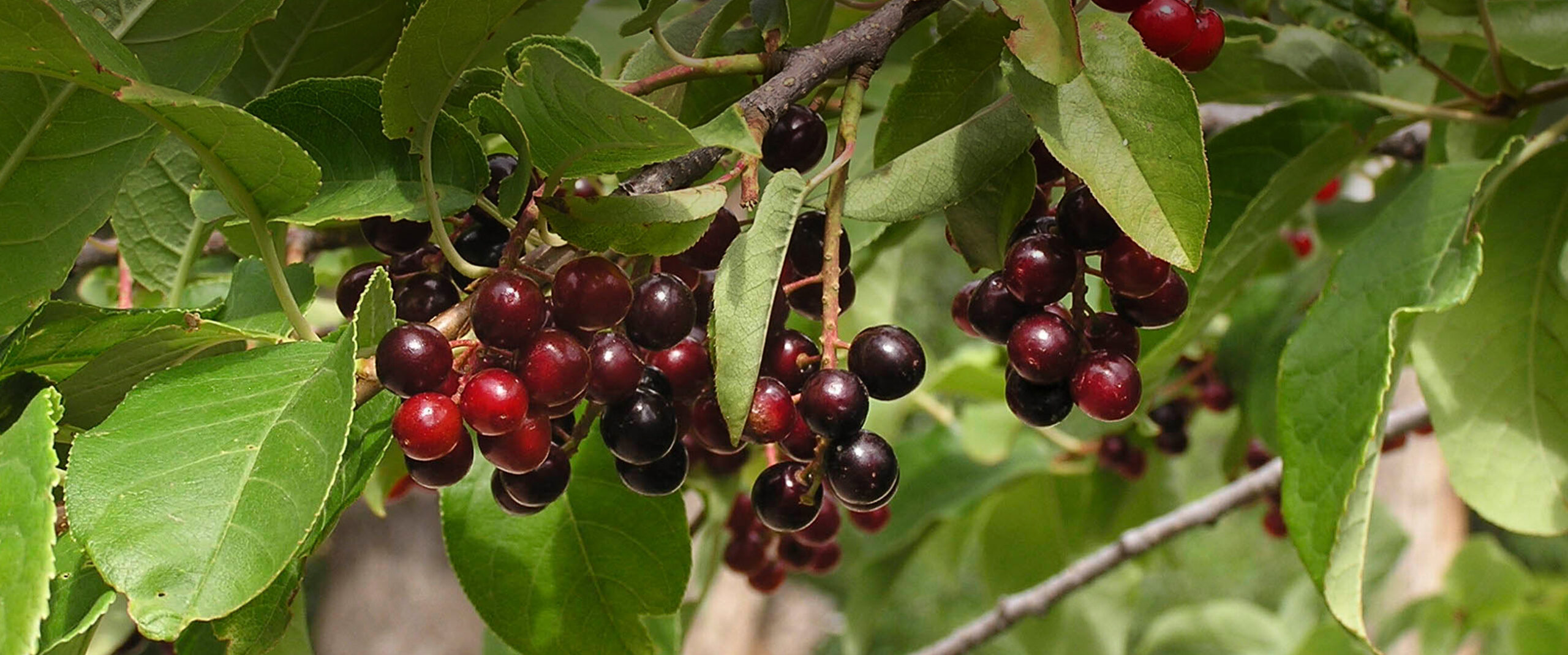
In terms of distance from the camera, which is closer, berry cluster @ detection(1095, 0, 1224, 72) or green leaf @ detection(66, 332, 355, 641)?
green leaf @ detection(66, 332, 355, 641)

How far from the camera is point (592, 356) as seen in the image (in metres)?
0.72

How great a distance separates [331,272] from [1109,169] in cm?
139

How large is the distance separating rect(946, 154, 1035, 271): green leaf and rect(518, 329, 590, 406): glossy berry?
25 cm

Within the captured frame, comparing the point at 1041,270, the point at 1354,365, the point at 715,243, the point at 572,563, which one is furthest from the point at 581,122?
the point at 1354,365

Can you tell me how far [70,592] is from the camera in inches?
26.5

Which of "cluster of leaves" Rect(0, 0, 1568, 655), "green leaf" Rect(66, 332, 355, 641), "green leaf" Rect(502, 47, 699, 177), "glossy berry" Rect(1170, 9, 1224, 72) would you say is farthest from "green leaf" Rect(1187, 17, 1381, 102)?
"green leaf" Rect(66, 332, 355, 641)

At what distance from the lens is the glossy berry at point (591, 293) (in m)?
0.69

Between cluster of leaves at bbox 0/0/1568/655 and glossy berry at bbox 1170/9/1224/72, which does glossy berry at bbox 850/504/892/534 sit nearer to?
cluster of leaves at bbox 0/0/1568/655


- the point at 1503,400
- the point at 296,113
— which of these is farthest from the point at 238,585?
the point at 1503,400

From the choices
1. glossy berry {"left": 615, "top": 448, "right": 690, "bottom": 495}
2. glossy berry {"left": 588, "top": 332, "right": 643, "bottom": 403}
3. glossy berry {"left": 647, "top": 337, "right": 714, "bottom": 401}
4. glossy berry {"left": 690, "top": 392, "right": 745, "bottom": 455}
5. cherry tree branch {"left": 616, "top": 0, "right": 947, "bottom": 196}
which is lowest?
glossy berry {"left": 615, "top": 448, "right": 690, "bottom": 495}

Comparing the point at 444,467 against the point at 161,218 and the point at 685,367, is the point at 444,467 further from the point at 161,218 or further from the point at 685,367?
the point at 161,218

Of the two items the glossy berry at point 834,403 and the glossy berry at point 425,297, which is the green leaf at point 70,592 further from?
the glossy berry at point 834,403

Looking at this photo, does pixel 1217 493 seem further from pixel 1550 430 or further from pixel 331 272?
pixel 331 272

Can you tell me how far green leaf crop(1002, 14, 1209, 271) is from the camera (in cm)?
67
